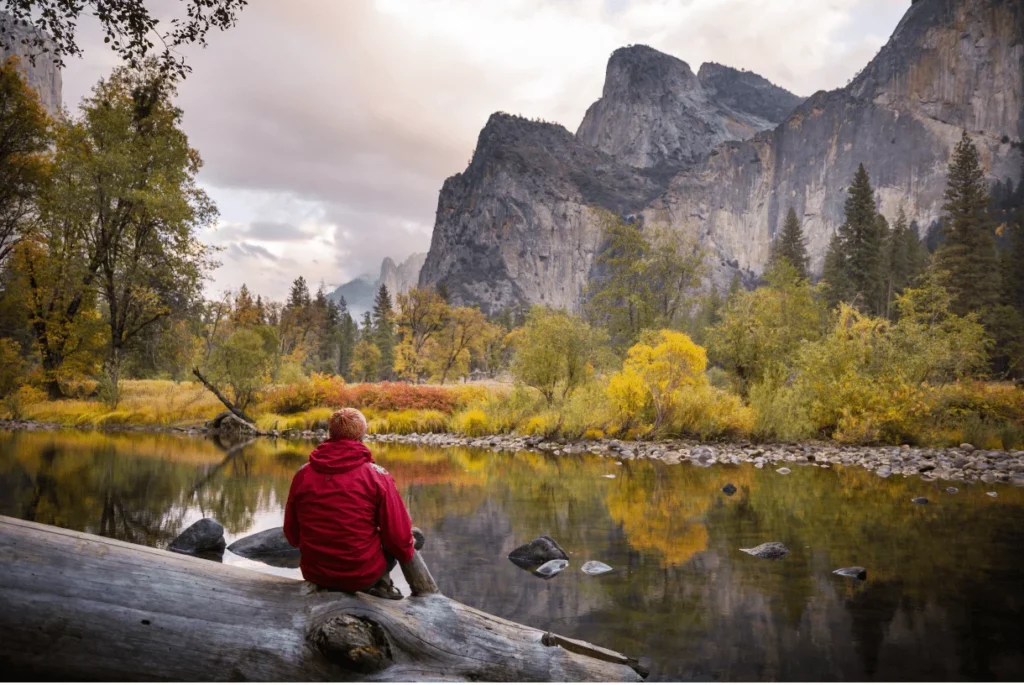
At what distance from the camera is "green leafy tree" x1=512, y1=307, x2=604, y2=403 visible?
22.0 m

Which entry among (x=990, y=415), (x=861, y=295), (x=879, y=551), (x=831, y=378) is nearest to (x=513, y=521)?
(x=879, y=551)

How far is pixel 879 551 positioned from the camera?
763cm

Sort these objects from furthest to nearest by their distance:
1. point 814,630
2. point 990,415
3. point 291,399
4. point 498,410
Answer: point 291,399
point 498,410
point 990,415
point 814,630

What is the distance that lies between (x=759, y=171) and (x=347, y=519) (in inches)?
6444

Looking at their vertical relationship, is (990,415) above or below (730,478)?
above

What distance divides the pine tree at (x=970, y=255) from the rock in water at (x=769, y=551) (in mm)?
40676

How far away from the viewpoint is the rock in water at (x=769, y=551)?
24.3 ft

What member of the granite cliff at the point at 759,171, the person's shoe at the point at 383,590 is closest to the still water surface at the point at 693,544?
the person's shoe at the point at 383,590

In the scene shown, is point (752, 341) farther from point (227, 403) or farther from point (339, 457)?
point (339, 457)

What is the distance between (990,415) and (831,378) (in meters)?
4.45

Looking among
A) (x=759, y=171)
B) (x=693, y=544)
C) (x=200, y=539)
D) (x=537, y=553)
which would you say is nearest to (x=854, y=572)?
(x=693, y=544)

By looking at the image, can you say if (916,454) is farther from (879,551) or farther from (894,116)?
(894,116)

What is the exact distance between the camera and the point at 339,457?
378 cm

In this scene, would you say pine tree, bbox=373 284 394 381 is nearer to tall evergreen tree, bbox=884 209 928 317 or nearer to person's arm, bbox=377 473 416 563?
tall evergreen tree, bbox=884 209 928 317
